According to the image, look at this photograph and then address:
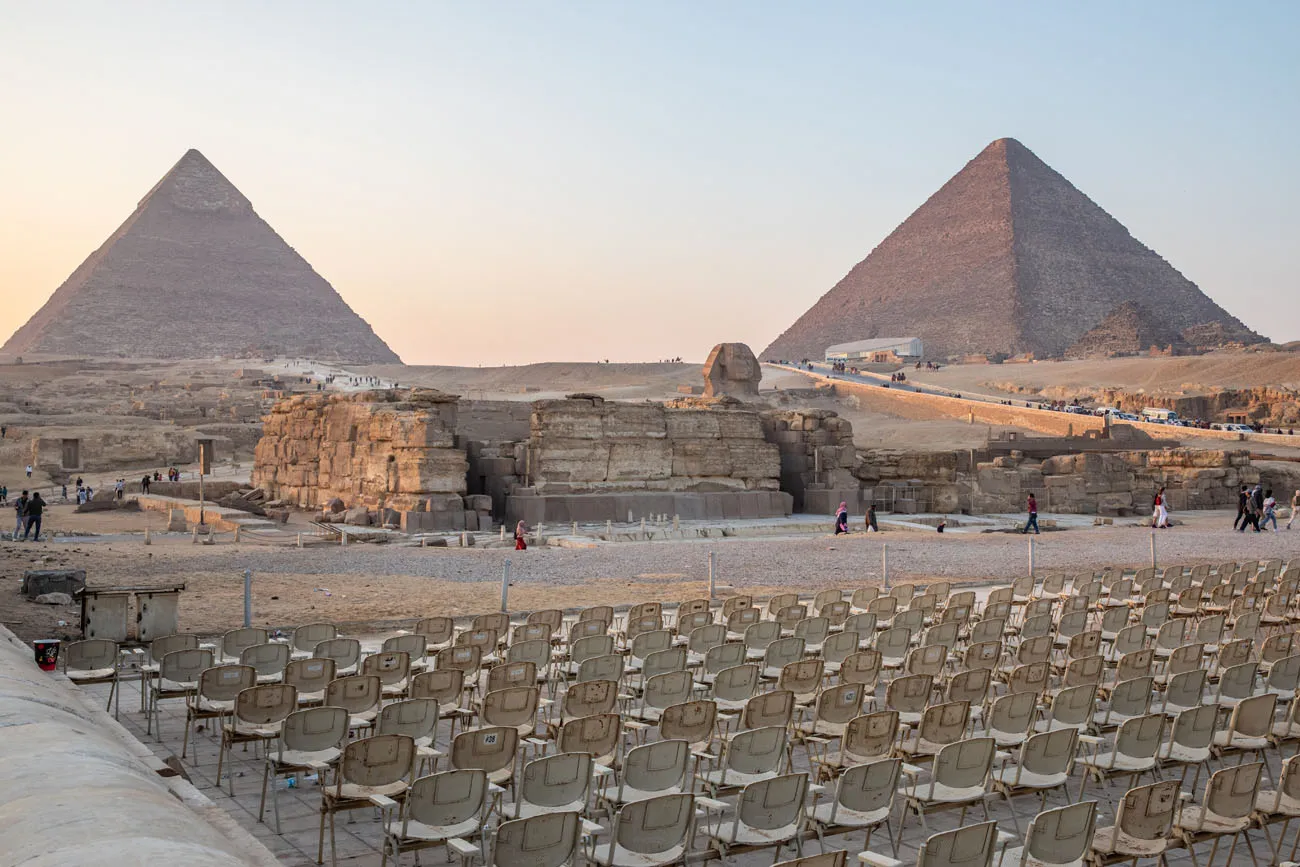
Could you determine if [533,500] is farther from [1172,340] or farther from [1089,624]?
[1172,340]

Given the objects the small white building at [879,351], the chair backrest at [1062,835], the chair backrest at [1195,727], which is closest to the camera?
the chair backrest at [1062,835]

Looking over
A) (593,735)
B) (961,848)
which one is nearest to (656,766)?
(593,735)

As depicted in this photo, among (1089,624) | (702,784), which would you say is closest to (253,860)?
(702,784)

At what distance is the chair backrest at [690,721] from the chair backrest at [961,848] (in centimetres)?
190

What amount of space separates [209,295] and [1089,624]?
18502 cm

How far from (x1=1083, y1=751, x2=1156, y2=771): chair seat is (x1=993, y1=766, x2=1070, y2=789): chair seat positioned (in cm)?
24

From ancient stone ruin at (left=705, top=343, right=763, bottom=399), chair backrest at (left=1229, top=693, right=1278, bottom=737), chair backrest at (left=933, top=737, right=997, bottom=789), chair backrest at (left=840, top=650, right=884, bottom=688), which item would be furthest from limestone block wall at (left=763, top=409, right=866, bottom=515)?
chair backrest at (left=933, top=737, right=997, bottom=789)

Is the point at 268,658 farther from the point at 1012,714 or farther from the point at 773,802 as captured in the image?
the point at 1012,714

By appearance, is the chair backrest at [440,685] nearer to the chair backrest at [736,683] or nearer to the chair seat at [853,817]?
the chair backrest at [736,683]

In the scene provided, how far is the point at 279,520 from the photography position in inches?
858

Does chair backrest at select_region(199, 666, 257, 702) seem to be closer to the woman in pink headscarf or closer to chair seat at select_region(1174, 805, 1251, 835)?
chair seat at select_region(1174, 805, 1251, 835)

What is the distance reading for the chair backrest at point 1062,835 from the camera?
13.8 feet

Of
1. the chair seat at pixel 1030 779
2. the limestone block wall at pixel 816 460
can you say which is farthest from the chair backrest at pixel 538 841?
the limestone block wall at pixel 816 460

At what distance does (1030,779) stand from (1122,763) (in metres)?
0.53
